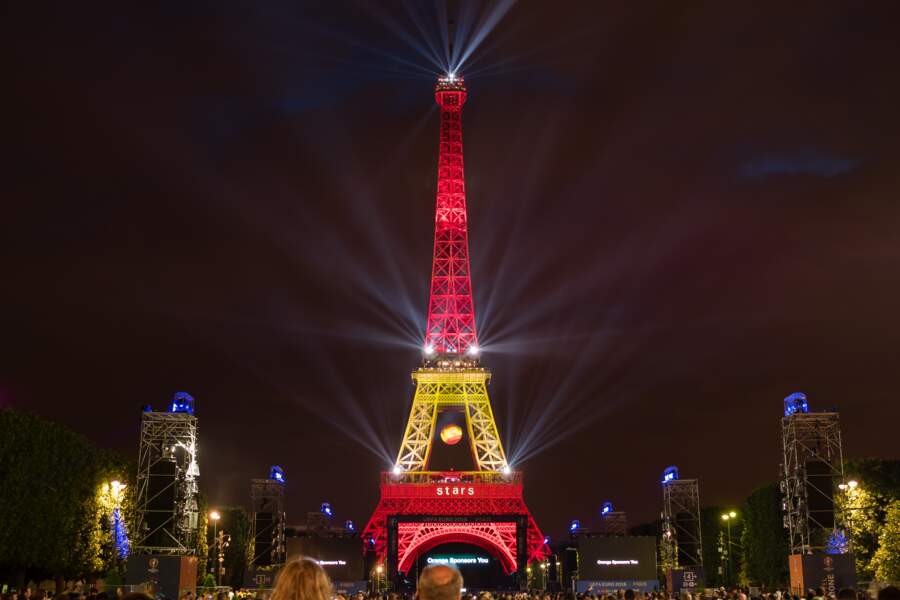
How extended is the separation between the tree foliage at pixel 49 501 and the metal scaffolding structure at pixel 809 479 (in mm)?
43136

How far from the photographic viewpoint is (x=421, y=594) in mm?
6137

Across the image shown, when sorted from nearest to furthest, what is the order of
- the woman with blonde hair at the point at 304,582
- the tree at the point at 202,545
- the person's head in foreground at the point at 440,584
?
the woman with blonde hair at the point at 304,582 → the person's head in foreground at the point at 440,584 → the tree at the point at 202,545

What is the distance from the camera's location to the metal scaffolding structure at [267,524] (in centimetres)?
6103

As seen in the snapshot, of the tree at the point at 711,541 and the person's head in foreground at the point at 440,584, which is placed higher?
the tree at the point at 711,541

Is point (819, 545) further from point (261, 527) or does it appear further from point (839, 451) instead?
point (261, 527)

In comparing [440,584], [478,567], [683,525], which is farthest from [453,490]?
[440,584]

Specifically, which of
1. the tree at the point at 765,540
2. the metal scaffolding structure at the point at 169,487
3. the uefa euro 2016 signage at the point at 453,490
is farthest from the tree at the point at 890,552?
the uefa euro 2016 signage at the point at 453,490

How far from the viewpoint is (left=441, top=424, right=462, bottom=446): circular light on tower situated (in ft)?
396

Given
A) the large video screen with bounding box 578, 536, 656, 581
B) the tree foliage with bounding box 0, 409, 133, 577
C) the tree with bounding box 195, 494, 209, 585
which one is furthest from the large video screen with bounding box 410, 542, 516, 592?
the tree foliage with bounding box 0, 409, 133, 577

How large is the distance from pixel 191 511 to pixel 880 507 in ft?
162

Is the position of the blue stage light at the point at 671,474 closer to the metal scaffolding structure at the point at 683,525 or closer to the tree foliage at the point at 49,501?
the metal scaffolding structure at the point at 683,525

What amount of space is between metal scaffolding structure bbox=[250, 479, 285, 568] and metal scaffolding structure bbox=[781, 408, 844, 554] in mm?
28584

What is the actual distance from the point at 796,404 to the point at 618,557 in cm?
1836

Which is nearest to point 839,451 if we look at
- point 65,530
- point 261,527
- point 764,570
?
point 261,527
